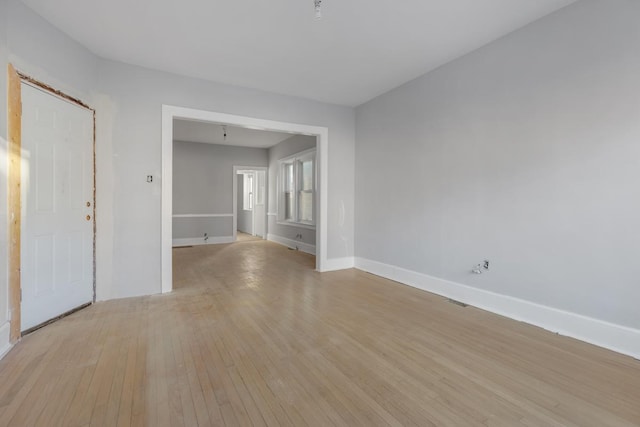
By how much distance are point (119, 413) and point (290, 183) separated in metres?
6.46

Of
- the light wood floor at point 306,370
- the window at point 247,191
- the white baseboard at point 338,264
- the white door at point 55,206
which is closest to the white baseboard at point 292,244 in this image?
the white baseboard at point 338,264

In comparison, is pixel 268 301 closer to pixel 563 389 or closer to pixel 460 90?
pixel 563 389

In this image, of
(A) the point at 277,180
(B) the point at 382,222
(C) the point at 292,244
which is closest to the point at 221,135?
(A) the point at 277,180

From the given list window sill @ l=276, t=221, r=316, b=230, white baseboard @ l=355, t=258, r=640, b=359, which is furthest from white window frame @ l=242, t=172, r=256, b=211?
white baseboard @ l=355, t=258, r=640, b=359

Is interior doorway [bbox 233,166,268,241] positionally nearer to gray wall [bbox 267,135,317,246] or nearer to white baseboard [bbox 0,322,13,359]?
gray wall [bbox 267,135,317,246]

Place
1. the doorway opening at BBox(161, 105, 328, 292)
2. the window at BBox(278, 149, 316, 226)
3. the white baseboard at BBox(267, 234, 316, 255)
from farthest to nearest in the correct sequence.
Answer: the window at BBox(278, 149, 316, 226), the white baseboard at BBox(267, 234, 316, 255), the doorway opening at BBox(161, 105, 328, 292)

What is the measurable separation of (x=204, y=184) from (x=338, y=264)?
494cm

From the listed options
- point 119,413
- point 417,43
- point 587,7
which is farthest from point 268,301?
point 587,7

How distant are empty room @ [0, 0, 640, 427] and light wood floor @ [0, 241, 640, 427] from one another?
0.06 ft

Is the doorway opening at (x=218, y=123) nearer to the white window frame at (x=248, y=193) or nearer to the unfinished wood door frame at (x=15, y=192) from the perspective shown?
the unfinished wood door frame at (x=15, y=192)

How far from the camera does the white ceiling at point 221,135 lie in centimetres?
629

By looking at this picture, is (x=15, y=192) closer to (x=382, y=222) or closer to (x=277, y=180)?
(x=382, y=222)

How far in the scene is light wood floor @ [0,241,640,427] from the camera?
5.30 ft

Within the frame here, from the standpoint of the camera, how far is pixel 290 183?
7781mm
